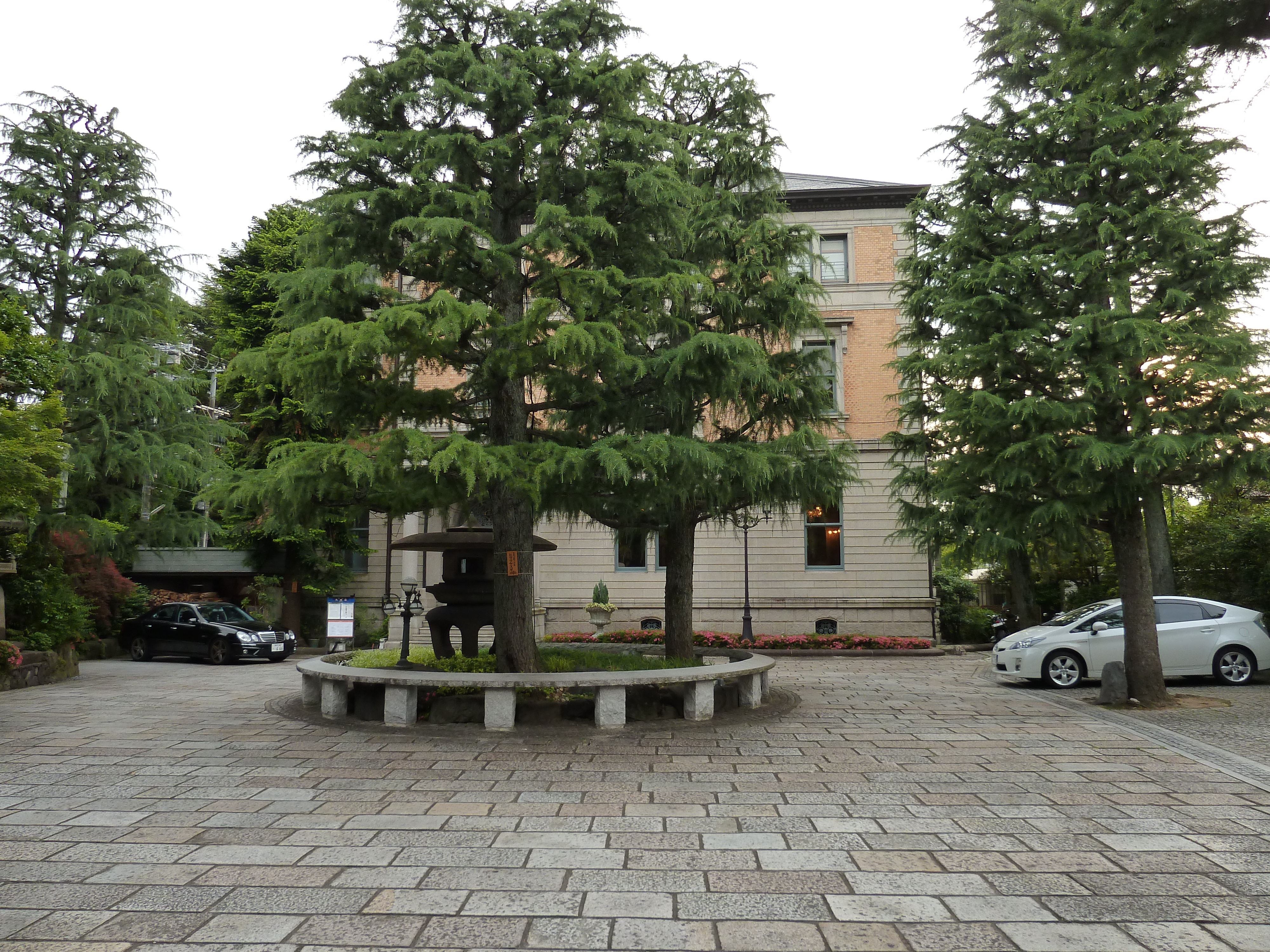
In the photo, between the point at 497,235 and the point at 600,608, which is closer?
the point at 497,235

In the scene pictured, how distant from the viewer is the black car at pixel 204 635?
2058cm

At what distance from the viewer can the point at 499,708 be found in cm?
934

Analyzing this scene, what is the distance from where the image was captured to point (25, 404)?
45.8ft

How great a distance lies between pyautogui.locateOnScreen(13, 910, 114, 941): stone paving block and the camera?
388cm

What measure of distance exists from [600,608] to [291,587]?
29.4 ft

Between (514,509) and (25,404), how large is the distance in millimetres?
9130

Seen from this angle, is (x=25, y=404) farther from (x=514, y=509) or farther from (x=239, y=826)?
(x=239, y=826)

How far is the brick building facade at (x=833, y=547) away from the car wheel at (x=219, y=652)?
517 centimetres

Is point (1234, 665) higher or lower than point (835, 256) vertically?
lower

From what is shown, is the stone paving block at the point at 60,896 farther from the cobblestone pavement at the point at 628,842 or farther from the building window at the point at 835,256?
the building window at the point at 835,256

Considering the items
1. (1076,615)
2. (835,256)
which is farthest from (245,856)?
(835,256)

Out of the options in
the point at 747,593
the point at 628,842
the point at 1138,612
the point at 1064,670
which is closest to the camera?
the point at 628,842

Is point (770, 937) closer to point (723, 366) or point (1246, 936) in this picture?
point (1246, 936)

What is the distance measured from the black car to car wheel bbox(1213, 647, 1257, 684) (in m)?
19.2
